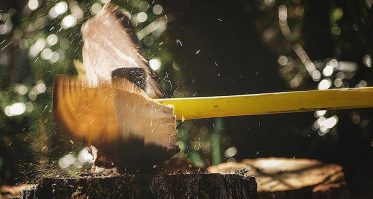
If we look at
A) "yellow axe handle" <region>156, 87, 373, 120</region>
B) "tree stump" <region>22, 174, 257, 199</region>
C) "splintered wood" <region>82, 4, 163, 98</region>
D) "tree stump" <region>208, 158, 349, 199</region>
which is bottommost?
"tree stump" <region>22, 174, 257, 199</region>

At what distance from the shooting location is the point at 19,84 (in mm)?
4098

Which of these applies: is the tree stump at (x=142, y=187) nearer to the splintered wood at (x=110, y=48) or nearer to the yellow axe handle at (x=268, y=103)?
the yellow axe handle at (x=268, y=103)

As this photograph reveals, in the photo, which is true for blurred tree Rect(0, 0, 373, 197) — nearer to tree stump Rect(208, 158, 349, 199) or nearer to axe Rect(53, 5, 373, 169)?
tree stump Rect(208, 158, 349, 199)

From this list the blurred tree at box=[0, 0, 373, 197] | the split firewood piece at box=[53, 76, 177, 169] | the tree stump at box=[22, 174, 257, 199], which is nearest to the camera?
the tree stump at box=[22, 174, 257, 199]

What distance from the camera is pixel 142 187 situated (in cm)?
153

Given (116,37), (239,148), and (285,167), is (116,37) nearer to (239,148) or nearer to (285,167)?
(285,167)

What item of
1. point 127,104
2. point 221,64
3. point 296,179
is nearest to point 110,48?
point 127,104

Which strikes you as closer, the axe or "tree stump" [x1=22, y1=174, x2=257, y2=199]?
"tree stump" [x1=22, y1=174, x2=257, y2=199]

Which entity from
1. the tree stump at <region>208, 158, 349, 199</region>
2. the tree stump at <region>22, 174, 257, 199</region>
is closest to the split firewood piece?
the tree stump at <region>22, 174, 257, 199</region>

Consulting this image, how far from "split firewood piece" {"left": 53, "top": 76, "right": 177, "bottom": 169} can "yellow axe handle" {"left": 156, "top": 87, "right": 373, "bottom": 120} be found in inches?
Result: 11.7

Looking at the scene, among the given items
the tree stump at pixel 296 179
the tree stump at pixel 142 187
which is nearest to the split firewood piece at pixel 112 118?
the tree stump at pixel 142 187

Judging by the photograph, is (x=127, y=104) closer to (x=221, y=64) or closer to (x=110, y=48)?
(x=110, y=48)

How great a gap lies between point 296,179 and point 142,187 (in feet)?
6.15

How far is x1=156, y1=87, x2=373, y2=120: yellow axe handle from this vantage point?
1.96 meters
